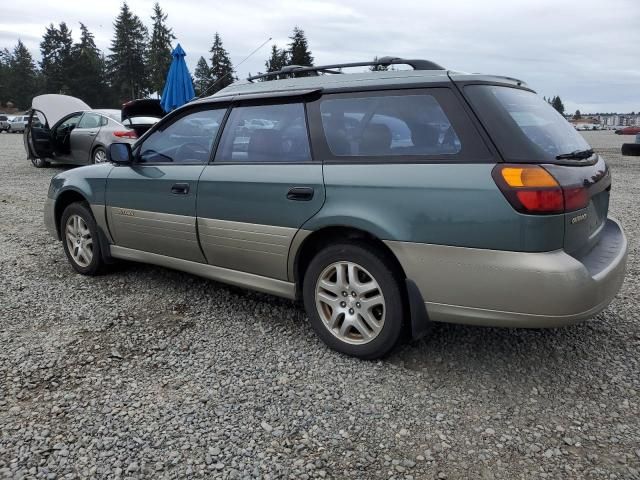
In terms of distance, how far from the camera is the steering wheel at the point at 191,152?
3.76 meters

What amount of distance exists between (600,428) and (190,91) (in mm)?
10177

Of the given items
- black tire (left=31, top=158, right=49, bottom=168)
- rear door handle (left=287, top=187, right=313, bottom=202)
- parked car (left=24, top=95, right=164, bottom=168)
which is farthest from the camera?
black tire (left=31, top=158, right=49, bottom=168)

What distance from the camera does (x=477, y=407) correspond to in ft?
Result: 8.59

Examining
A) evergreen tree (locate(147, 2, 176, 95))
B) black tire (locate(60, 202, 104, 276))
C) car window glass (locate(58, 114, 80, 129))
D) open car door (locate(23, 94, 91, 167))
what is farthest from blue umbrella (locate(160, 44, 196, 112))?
evergreen tree (locate(147, 2, 176, 95))

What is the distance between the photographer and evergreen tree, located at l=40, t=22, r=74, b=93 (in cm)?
7419

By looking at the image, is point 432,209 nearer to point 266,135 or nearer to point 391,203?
point 391,203

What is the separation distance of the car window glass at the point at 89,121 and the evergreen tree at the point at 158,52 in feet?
222

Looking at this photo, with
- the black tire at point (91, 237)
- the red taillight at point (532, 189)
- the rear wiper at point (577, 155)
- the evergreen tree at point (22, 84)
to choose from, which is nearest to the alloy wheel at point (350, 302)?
the red taillight at point (532, 189)

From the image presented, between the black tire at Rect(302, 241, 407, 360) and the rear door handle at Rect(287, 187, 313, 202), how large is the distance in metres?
0.33

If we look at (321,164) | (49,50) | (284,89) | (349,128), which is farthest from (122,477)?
(49,50)

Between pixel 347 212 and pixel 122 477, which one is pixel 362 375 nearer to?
pixel 347 212

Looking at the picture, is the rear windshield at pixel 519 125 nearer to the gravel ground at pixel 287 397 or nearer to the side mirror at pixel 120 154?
the gravel ground at pixel 287 397

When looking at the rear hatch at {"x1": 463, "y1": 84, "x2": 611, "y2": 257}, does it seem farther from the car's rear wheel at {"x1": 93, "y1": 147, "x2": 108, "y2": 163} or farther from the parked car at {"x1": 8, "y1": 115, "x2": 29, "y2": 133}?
the parked car at {"x1": 8, "y1": 115, "x2": 29, "y2": 133}

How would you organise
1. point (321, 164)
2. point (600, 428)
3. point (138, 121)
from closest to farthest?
1. point (600, 428)
2. point (321, 164)
3. point (138, 121)
